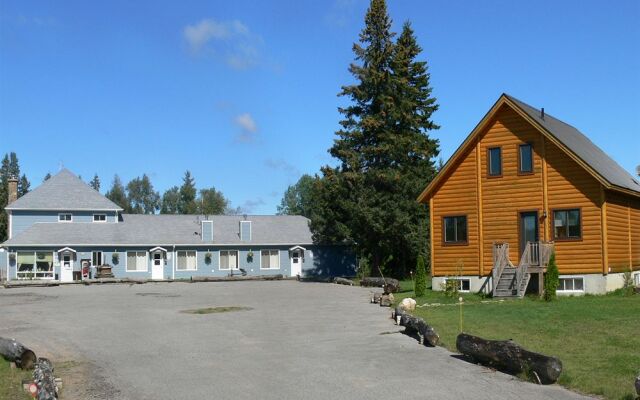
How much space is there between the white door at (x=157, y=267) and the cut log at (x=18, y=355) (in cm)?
3821

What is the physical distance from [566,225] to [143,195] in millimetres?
121113

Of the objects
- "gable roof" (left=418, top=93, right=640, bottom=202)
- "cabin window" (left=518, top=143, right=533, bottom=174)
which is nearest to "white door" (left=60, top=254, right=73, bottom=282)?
"gable roof" (left=418, top=93, right=640, bottom=202)

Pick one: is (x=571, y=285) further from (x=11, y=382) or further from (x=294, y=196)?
(x=294, y=196)

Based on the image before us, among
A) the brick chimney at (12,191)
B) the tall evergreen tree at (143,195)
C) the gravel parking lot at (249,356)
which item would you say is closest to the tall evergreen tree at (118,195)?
the tall evergreen tree at (143,195)

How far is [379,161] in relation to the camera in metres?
45.3

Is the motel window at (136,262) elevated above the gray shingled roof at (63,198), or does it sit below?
below

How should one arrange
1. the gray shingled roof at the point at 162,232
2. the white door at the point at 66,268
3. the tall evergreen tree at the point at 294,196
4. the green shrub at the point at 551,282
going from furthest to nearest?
the tall evergreen tree at the point at 294,196
the gray shingled roof at the point at 162,232
the white door at the point at 66,268
the green shrub at the point at 551,282

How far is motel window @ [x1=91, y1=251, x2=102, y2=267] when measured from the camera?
49.3 m

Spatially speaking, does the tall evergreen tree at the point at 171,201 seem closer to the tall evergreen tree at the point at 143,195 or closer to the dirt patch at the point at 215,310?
the tall evergreen tree at the point at 143,195

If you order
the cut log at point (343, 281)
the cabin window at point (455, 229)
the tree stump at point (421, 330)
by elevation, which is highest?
the cabin window at point (455, 229)

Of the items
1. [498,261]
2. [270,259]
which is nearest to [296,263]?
[270,259]

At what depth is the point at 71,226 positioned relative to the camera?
169ft

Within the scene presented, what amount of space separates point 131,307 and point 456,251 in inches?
570

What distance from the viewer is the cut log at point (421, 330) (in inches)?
581
